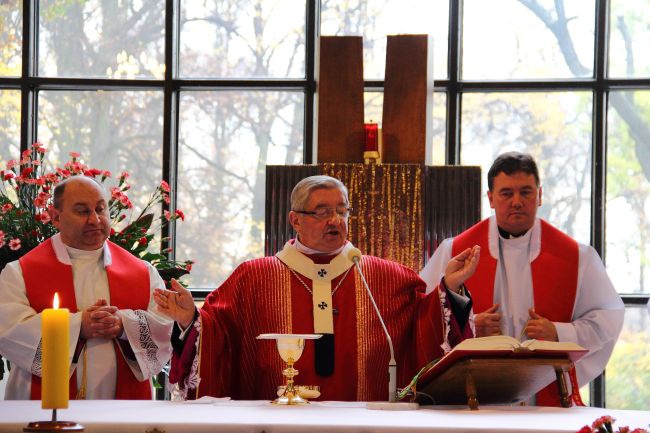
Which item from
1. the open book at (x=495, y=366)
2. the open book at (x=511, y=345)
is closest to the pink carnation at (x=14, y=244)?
the open book at (x=495, y=366)

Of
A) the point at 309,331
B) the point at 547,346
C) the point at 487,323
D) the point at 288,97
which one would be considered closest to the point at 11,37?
the point at 288,97

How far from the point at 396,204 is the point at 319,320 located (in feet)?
4.67

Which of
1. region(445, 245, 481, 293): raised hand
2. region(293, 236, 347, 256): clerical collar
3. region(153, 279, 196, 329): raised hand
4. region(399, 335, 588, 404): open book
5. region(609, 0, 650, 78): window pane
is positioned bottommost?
region(399, 335, 588, 404): open book

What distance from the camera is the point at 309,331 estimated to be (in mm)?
5500

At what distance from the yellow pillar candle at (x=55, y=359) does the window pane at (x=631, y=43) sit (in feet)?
21.1

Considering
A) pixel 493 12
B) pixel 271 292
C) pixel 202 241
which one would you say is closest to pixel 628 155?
pixel 493 12

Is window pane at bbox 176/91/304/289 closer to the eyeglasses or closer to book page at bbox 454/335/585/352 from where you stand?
the eyeglasses

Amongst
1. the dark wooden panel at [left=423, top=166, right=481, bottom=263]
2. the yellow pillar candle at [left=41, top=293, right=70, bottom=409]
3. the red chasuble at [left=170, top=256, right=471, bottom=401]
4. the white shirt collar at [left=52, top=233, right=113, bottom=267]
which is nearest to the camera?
the yellow pillar candle at [left=41, top=293, right=70, bottom=409]

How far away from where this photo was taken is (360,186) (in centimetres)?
672

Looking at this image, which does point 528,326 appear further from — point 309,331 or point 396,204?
point 396,204

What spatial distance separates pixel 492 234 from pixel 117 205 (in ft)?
7.46

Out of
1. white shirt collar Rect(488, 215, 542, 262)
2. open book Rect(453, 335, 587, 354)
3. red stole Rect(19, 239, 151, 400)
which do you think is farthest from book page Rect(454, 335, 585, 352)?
red stole Rect(19, 239, 151, 400)

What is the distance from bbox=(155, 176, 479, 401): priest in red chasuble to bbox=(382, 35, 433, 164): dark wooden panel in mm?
1326

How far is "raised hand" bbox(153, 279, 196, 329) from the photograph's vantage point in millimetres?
4941
